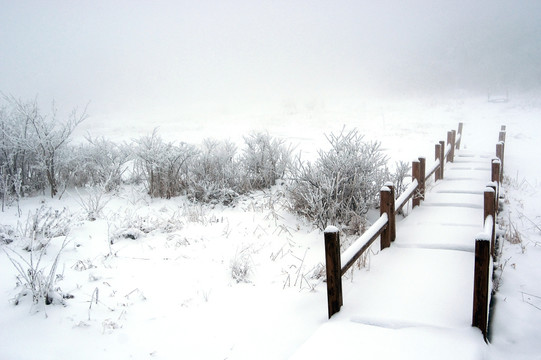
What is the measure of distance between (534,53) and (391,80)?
19.2 m

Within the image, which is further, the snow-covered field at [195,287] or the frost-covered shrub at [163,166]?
the frost-covered shrub at [163,166]

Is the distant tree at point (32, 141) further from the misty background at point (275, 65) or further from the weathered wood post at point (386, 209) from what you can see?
the misty background at point (275, 65)

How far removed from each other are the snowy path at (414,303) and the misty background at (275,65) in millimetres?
29698

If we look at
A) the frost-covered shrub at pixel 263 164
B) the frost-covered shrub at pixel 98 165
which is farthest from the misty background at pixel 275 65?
the frost-covered shrub at pixel 263 164

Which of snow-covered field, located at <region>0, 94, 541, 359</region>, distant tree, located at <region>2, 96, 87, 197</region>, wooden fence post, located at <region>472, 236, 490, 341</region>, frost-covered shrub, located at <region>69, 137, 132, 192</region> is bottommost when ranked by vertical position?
snow-covered field, located at <region>0, 94, 541, 359</region>

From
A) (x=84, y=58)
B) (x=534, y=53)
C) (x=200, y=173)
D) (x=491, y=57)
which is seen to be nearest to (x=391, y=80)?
(x=491, y=57)

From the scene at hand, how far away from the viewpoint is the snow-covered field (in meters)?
3.16

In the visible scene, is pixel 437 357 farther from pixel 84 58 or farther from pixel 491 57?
pixel 84 58

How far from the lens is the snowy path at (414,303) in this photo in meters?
2.68

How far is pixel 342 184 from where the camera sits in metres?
6.18

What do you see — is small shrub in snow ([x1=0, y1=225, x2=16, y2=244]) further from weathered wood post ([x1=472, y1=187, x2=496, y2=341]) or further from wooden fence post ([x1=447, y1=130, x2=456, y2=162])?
wooden fence post ([x1=447, y1=130, x2=456, y2=162])

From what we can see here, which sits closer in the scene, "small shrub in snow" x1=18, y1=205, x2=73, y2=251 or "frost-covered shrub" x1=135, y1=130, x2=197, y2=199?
"small shrub in snow" x1=18, y1=205, x2=73, y2=251

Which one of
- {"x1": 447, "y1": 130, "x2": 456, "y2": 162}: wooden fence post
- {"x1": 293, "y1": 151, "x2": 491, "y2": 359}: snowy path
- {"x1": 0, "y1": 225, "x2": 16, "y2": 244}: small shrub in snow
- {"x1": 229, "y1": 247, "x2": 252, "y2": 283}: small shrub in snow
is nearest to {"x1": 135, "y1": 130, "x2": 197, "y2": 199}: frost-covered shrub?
{"x1": 0, "y1": 225, "x2": 16, "y2": 244}: small shrub in snow

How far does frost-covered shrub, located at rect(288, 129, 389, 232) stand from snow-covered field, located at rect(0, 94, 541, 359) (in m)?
0.44
